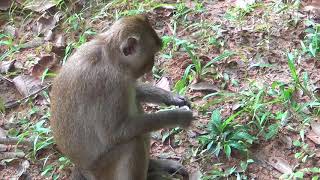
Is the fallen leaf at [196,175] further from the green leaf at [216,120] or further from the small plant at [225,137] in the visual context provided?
the green leaf at [216,120]

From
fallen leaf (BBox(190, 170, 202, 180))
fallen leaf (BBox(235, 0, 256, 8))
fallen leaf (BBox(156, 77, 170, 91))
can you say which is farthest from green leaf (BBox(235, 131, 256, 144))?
Answer: fallen leaf (BBox(235, 0, 256, 8))

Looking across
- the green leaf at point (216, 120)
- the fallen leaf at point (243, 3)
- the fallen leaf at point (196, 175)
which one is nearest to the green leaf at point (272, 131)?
the green leaf at point (216, 120)

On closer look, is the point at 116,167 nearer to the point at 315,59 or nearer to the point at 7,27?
the point at 315,59

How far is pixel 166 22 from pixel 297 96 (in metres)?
1.94

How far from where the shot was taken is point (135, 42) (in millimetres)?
4902

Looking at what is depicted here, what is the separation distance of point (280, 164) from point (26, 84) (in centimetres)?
281

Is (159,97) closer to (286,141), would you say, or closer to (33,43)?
(286,141)

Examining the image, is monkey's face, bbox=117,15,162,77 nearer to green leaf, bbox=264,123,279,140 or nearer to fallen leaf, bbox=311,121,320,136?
green leaf, bbox=264,123,279,140

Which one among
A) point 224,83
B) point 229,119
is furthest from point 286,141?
point 224,83

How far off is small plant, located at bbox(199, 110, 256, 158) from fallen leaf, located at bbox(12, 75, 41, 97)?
196cm

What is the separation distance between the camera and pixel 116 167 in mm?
5055

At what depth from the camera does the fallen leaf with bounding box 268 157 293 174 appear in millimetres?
5323

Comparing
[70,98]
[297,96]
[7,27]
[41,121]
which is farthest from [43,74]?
[297,96]

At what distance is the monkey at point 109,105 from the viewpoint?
4.91 metres
